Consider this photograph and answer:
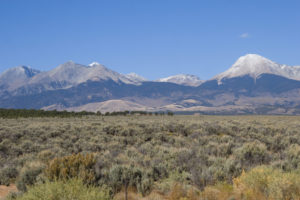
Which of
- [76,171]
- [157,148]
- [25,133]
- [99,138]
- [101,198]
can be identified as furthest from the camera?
[25,133]

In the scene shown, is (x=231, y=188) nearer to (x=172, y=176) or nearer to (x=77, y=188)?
(x=172, y=176)

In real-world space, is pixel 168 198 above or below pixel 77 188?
below

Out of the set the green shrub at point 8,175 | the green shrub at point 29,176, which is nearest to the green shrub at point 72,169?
the green shrub at point 29,176

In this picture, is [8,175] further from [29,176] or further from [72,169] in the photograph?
[72,169]

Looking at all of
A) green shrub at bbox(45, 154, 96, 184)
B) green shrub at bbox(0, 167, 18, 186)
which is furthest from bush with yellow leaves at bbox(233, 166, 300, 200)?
green shrub at bbox(0, 167, 18, 186)

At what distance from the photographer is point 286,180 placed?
22.2 ft

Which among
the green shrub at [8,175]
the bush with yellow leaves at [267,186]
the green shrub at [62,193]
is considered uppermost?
the green shrub at [62,193]

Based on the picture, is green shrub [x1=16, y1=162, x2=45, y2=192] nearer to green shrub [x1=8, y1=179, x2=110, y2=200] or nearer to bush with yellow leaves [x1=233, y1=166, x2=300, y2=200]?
green shrub [x1=8, y1=179, x2=110, y2=200]

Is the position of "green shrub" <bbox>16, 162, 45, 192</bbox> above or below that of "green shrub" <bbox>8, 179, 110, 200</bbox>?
below

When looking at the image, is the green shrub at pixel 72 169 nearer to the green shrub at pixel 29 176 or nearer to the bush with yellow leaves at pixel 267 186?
the green shrub at pixel 29 176

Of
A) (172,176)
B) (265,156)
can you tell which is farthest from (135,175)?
(265,156)

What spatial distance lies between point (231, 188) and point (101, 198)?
3.80 meters

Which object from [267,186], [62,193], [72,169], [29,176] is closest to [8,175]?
[29,176]

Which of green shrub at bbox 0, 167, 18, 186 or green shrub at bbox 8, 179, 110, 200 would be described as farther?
green shrub at bbox 0, 167, 18, 186
